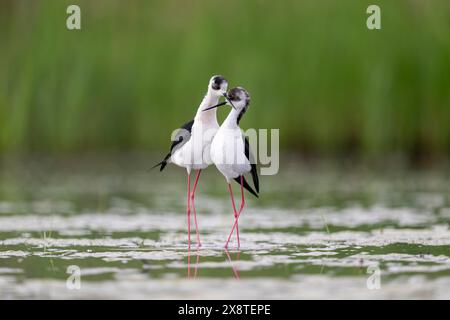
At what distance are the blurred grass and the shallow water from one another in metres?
0.73

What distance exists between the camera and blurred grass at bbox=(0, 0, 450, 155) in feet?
48.9

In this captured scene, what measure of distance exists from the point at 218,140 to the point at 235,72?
738cm

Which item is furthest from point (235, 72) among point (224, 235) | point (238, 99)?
point (238, 99)

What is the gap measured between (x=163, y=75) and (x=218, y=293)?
10.0 metres

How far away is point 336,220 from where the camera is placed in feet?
33.2

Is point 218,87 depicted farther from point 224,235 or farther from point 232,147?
point 224,235

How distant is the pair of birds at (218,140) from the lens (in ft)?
25.9

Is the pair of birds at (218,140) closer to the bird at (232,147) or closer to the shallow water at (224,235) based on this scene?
the bird at (232,147)

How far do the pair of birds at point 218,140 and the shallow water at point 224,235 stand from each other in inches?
26.3

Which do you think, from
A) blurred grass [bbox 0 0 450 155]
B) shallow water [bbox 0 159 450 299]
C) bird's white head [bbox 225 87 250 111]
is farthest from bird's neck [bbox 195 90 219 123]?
blurred grass [bbox 0 0 450 155]

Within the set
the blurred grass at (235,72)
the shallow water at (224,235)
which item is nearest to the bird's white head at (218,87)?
the shallow water at (224,235)

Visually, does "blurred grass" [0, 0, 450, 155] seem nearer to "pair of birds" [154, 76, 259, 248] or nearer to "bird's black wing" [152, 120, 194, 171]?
"bird's black wing" [152, 120, 194, 171]

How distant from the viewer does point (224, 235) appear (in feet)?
30.3

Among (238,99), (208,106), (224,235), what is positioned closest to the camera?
(238,99)
